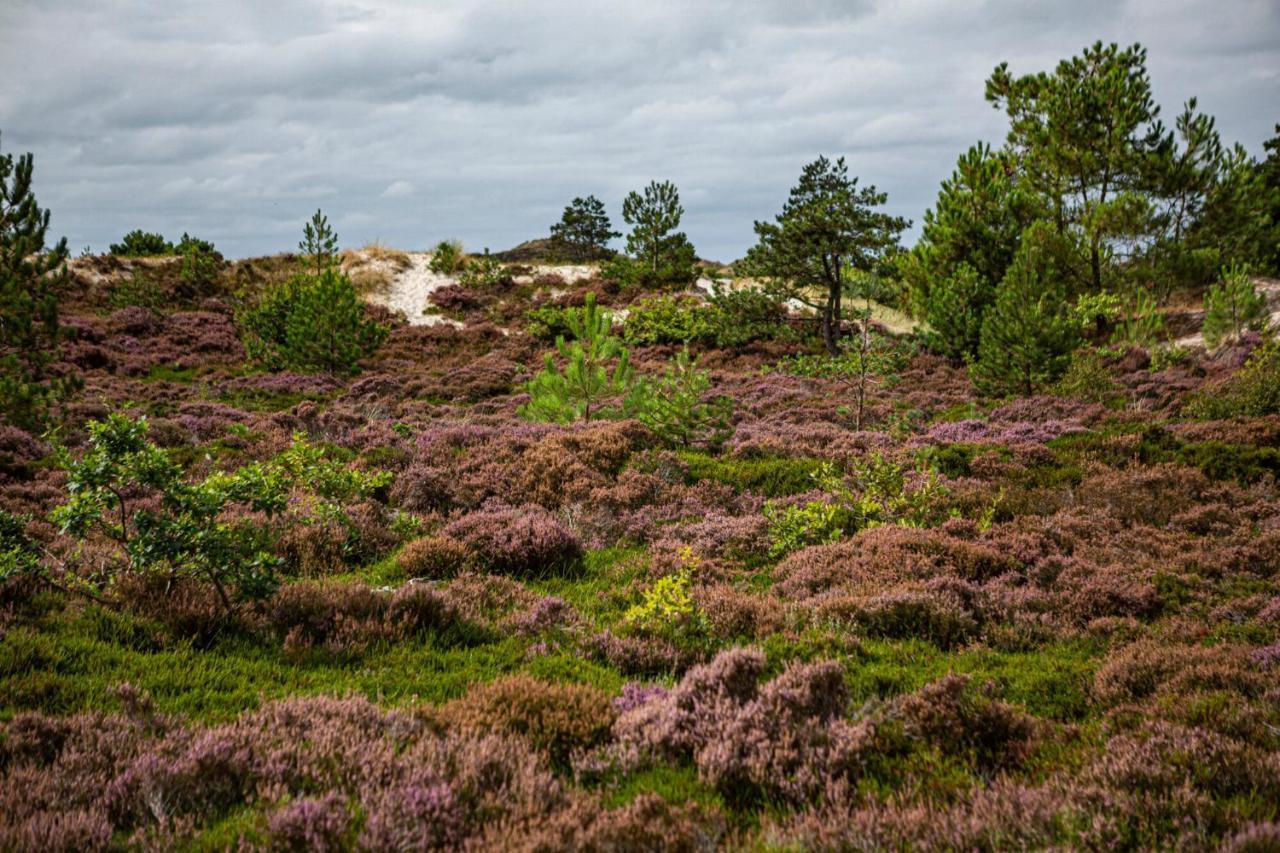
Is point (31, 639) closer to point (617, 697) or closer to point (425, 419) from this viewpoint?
point (617, 697)

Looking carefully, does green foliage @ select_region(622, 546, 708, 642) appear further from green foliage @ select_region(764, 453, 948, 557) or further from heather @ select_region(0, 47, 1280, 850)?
green foliage @ select_region(764, 453, 948, 557)

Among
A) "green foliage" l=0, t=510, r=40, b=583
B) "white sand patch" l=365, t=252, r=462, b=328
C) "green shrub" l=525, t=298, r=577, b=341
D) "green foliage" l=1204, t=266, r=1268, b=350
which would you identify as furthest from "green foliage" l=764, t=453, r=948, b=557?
"white sand patch" l=365, t=252, r=462, b=328

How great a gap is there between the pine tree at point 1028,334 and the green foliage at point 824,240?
25.9ft

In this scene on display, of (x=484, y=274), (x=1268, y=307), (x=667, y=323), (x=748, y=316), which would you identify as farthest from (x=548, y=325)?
(x=1268, y=307)

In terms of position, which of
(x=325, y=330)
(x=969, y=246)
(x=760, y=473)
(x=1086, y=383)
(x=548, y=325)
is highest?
(x=969, y=246)

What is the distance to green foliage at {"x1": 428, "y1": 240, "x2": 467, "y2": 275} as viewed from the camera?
4919 cm

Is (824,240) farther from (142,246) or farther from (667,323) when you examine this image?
(142,246)

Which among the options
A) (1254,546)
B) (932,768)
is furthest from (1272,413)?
(932,768)

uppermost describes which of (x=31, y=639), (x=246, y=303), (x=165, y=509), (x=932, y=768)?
(x=246, y=303)

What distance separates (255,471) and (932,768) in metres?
6.56

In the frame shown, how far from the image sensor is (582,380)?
15.1 meters

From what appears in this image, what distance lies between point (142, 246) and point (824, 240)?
48513mm

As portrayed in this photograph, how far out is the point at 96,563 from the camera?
689 cm

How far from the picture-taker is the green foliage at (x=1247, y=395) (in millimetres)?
13508
